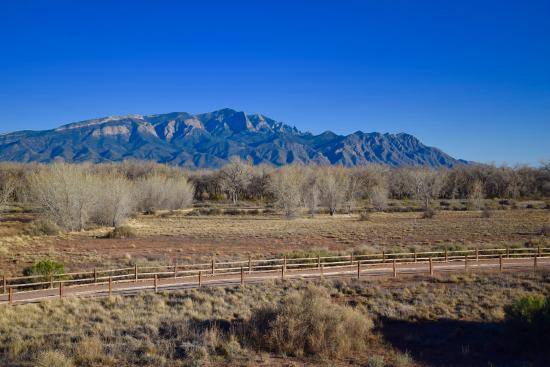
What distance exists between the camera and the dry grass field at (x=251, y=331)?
12.1 m

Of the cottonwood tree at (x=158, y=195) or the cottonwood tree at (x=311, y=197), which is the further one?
the cottonwood tree at (x=158, y=195)

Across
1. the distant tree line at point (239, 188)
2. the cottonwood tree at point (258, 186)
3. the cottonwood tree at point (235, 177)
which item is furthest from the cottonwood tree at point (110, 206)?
the cottonwood tree at point (258, 186)

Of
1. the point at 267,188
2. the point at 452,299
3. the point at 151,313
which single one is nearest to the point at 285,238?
the point at 452,299

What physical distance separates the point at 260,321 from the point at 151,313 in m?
4.62

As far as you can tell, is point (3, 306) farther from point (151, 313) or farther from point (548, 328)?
point (548, 328)

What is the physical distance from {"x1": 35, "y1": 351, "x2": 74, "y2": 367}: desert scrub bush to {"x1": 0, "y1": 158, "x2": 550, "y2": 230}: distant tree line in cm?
4361

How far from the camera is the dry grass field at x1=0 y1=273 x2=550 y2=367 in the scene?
12.1 m

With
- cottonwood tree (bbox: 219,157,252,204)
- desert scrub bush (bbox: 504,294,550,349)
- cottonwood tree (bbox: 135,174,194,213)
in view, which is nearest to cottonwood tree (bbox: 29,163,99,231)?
cottonwood tree (bbox: 135,174,194,213)

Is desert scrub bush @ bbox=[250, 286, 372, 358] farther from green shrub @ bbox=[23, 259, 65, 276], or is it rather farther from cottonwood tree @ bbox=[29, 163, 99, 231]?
cottonwood tree @ bbox=[29, 163, 99, 231]

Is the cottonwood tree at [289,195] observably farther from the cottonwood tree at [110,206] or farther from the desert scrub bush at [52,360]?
the desert scrub bush at [52,360]

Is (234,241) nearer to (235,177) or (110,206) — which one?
(110,206)

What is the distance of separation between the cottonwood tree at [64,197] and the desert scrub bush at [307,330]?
140ft

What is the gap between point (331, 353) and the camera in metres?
13.1

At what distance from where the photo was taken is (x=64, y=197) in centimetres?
5112
